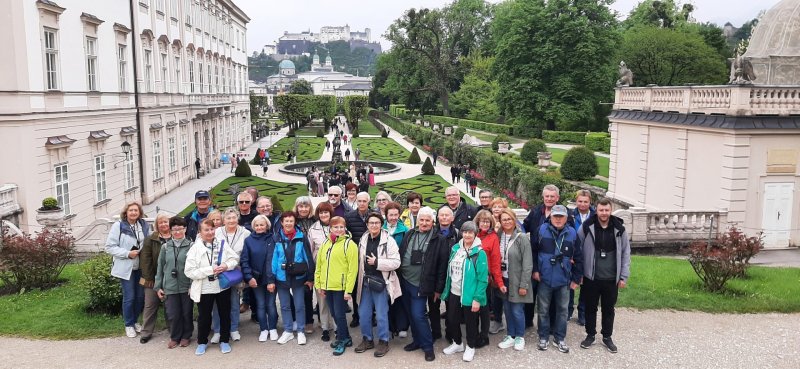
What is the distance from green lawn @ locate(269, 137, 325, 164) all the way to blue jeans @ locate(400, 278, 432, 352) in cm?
3689

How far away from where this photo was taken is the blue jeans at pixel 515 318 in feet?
26.2

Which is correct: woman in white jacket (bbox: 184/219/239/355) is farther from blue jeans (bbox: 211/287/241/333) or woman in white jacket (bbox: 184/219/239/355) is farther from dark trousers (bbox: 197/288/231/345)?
blue jeans (bbox: 211/287/241/333)

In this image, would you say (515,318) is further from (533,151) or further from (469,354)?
(533,151)

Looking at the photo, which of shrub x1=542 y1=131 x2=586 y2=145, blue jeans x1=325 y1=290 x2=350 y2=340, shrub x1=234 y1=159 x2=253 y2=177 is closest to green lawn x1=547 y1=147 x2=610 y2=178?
shrub x1=542 y1=131 x2=586 y2=145

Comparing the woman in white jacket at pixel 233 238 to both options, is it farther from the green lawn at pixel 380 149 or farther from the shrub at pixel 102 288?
the green lawn at pixel 380 149

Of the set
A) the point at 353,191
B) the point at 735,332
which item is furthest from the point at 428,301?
the point at 735,332

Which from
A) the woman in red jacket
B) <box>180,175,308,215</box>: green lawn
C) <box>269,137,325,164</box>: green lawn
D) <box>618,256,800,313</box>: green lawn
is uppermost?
the woman in red jacket

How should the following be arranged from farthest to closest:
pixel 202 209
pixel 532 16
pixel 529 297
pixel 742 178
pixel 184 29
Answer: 1. pixel 532 16
2. pixel 184 29
3. pixel 742 178
4. pixel 202 209
5. pixel 529 297

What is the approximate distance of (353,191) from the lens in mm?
10148

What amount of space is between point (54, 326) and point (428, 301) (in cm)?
525

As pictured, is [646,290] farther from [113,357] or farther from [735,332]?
[113,357]

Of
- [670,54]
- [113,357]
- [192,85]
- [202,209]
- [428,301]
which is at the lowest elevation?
[113,357]

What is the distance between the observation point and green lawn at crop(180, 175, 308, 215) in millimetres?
27355

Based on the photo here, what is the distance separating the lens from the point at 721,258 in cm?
1020
